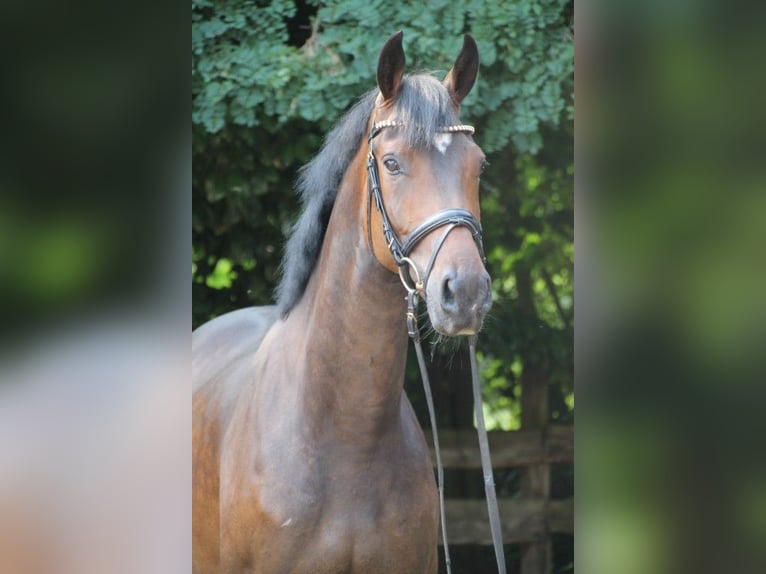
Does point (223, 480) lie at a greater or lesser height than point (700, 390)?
lesser

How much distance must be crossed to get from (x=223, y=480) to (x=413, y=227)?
1083 mm

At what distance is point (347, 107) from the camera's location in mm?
4270

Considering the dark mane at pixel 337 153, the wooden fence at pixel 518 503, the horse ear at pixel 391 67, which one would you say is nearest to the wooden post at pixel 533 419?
the wooden fence at pixel 518 503

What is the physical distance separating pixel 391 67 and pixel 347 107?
2.01m

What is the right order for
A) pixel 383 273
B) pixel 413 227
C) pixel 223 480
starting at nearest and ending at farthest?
1. pixel 413 227
2. pixel 383 273
3. pixel 223 480

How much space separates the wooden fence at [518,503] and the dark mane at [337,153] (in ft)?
9.56

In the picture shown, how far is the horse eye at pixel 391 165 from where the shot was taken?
2197 millimetres

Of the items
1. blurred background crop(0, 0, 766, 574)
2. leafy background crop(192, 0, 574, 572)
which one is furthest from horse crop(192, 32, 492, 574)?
blurred background crop(0, 0, 766, 574)

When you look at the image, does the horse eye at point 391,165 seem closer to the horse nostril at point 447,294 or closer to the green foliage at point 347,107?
the horse nostril at point 447,294

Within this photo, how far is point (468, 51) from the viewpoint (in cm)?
240

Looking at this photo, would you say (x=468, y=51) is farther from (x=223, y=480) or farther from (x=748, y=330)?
(x=748, y=330)

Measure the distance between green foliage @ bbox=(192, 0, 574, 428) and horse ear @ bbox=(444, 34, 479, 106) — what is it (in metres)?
1.25

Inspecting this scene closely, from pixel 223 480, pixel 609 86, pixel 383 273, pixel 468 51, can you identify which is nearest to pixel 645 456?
pixel 609 86

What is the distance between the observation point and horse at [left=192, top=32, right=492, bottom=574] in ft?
7.04
